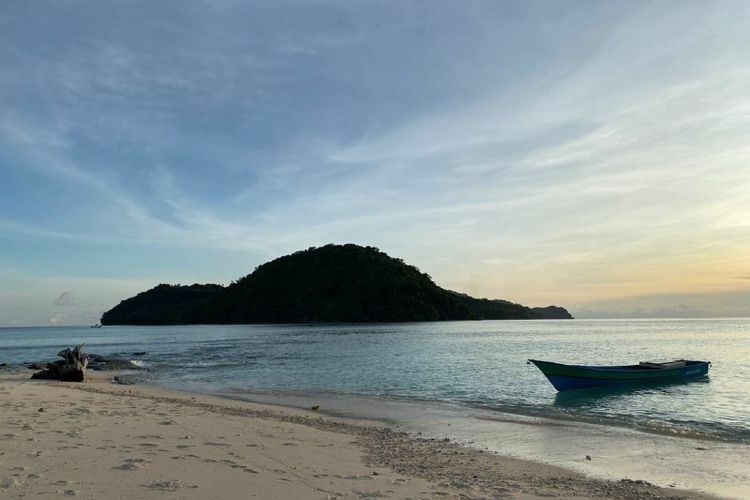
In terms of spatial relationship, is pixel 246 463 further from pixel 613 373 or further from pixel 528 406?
pixel 613 373

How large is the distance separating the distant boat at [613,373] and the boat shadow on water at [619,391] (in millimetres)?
212

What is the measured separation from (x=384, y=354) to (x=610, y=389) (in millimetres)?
24868

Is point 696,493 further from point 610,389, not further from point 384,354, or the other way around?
point 384,354

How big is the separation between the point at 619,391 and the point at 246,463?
75.0 feet

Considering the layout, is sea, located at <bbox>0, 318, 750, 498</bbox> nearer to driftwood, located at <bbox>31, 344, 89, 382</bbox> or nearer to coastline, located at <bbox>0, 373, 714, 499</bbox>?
coastline, located at <bbox>0, 373, 714, 499</bbox>

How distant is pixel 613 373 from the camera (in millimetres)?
27938

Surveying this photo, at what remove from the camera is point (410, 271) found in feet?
650

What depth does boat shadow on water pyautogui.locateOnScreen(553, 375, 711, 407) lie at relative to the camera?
23869 millimetres

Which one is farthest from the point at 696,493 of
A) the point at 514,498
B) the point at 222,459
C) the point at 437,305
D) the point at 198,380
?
the point at 437,305

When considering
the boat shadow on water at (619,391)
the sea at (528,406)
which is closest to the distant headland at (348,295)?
the sea at (528,406)

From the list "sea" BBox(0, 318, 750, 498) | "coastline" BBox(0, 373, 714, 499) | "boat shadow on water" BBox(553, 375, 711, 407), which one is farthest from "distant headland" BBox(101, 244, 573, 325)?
"coastline" BBox(0, 373, 714, 499)

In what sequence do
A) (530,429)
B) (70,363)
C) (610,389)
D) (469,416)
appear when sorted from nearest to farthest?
(530,429) < (469,416) < (610,389) < (70,363)

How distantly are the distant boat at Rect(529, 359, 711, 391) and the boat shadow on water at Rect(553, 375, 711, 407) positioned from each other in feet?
0.69

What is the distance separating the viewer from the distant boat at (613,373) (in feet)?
86.0
